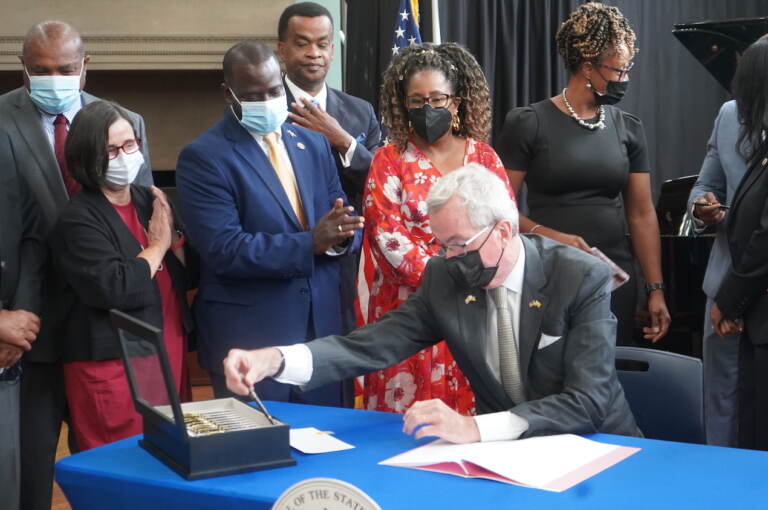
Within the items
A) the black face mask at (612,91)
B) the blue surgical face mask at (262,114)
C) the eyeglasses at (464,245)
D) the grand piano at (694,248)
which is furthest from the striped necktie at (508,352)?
the grand piano at (694,248)

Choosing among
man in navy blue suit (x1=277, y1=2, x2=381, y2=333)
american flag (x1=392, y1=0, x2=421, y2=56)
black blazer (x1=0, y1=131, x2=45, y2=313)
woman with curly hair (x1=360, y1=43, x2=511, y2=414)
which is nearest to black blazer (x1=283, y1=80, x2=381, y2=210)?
man in navy blue suit (x1=277, y1=2, x2=381, y2=333)

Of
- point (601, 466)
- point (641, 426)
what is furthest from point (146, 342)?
point (641, 426)

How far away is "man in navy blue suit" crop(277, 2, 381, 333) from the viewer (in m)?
3.00

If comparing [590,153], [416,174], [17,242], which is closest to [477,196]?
[416,174]

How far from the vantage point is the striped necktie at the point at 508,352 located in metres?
1.96

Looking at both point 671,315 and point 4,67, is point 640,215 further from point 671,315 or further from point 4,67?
point 4,67

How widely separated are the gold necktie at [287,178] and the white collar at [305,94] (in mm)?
403

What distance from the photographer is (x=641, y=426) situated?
81.7 inches

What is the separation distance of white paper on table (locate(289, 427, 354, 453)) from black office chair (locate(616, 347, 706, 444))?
28.7 inches

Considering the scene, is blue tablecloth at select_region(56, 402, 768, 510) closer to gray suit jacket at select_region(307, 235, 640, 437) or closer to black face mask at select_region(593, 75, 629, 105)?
gray suit jacket at select_region(307, 235, 640, 437)

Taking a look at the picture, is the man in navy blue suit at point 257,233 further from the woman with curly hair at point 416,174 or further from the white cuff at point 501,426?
the white cuff at point 501,426

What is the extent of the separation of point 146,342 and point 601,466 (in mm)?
779

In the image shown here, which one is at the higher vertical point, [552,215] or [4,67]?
[4,67]

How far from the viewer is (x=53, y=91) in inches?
108
